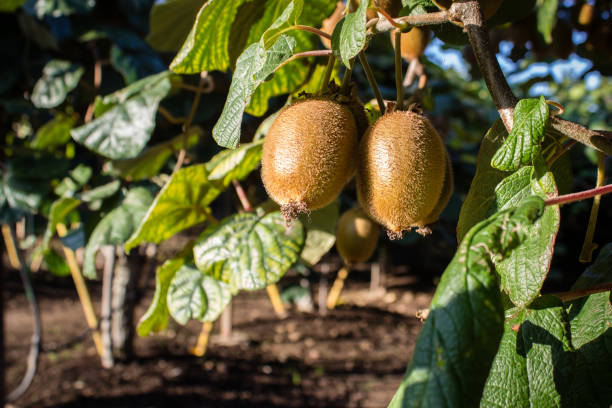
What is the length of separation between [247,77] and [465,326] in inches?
15.7

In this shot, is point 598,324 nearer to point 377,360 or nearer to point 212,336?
point 377,360

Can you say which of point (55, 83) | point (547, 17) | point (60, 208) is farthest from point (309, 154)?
point (55, 83)

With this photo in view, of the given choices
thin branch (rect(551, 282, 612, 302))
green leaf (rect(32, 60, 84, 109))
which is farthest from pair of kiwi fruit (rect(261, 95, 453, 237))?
green leaf (rect(32, 60, 84, 109))

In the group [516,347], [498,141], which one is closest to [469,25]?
[498,141]

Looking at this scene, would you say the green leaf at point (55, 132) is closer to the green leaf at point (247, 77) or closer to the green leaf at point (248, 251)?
the green leaf at point (248, 251)

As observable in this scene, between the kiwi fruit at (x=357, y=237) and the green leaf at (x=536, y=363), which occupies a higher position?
the kiwi fruit at (x=357, y=237)

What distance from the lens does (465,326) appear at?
0.46m

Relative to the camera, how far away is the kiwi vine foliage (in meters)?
0.48

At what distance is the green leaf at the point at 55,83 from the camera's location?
1827 millimetres

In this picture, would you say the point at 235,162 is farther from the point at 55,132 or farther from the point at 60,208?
the point at 55,132

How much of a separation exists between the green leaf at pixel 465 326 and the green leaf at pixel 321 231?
0.73 m

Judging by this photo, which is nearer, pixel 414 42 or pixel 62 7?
→ pixel 414 42

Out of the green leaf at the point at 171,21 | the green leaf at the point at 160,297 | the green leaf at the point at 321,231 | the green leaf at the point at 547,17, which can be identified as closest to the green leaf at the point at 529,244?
the green leaf at the point at 321,231

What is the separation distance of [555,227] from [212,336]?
4609mm
